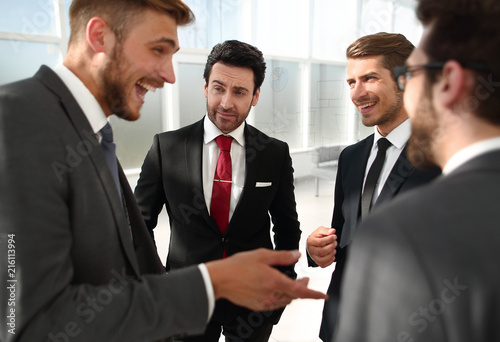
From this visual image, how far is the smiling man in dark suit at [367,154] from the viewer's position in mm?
1582

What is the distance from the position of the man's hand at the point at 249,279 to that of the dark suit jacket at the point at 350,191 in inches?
27.1

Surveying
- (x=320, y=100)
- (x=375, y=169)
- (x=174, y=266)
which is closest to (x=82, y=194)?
(x=174, y=266)

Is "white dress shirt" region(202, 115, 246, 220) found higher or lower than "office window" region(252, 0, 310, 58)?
lower

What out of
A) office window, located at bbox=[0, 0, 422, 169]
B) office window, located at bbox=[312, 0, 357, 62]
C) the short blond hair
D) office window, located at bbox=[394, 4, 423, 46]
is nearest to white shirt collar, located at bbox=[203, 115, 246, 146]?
the short blond hair

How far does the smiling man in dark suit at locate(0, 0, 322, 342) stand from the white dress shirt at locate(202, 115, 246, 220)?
0.71 meters

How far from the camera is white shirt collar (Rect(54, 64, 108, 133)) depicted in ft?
3.16

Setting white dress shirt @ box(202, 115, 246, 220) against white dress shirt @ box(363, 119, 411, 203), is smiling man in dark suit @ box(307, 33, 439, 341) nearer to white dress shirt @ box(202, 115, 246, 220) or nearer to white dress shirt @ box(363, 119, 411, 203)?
white dress shirt @ box(363, 119, 411, 203)

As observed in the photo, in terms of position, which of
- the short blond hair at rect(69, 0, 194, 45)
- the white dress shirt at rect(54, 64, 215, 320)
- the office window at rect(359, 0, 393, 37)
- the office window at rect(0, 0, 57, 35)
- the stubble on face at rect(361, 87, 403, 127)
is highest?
the office window at rect(359, 0, 393, 37)

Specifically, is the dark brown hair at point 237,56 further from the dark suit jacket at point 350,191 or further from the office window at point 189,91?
the office window at point 189,91

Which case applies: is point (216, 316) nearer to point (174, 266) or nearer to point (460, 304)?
point (174, 266)

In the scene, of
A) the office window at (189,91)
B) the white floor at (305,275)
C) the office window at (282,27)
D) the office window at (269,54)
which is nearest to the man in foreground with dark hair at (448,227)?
the white floor at (305,275)

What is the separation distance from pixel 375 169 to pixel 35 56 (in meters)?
4.75

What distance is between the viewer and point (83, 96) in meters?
0.98

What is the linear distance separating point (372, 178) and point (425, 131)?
2.53ft
